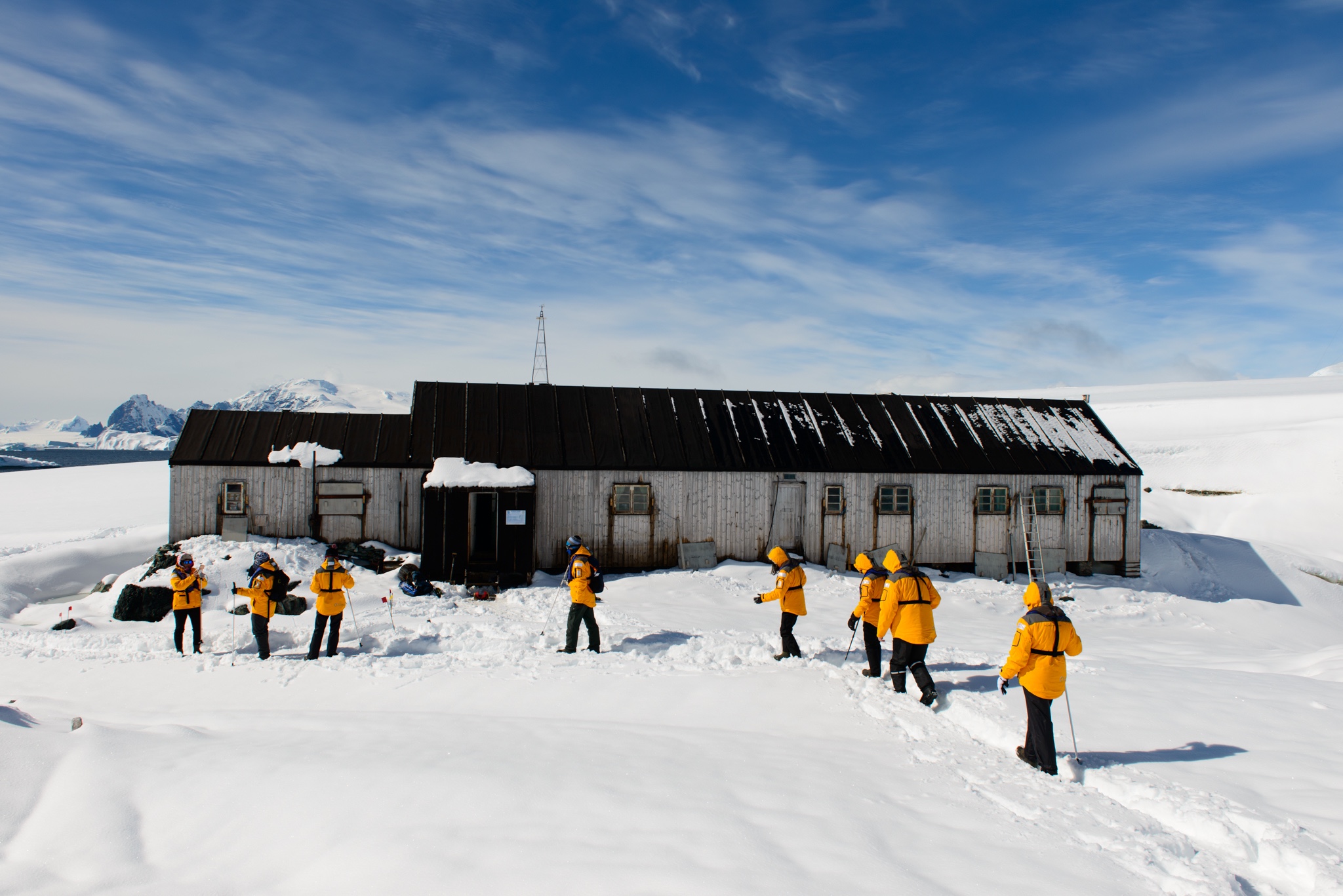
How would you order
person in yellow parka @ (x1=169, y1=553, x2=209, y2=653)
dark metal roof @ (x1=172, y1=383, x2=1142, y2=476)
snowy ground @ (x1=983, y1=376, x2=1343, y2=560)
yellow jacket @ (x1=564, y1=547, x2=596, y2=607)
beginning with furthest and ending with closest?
1. snowy ground @ (x1=983, y1=376, x2=1343, y2=560)
2. dark metal roof @ (x1=172, y1=383, x2=1142, y2=476)
3. person in yellow parka @ (x1=169, y1=553, x2=209, y2=653)
4. yellow jacket @ (x1=564, y1=547, x2=596, y2=607)

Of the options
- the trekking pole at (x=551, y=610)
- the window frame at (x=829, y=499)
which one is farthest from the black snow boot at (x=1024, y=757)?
the window frame at (x=829, y=499)

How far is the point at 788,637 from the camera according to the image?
10195 mm

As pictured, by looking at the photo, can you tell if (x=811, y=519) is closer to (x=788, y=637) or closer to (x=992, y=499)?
(x=992, y=499)

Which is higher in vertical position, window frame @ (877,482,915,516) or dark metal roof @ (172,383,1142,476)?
dark metal roof @ (172,383,1142,476)

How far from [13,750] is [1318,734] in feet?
39.8

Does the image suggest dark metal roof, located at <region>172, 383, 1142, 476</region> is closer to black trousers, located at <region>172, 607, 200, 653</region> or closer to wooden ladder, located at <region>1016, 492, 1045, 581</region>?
wooden ladder, located at <region>1016, 492, 1045, 581</region>


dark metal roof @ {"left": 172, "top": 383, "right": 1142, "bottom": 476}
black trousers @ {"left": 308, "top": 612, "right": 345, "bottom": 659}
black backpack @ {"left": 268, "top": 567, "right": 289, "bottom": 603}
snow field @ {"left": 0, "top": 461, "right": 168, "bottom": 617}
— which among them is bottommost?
snow field @ {"left": 0, "top": 461, "right": 168, "bottom": 617}

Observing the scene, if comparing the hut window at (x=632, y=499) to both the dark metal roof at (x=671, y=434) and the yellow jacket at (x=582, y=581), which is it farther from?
the yellow jacket at (x=582, y=581)

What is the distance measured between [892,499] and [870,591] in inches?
488

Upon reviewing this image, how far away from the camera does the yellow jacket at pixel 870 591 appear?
922 centimetres

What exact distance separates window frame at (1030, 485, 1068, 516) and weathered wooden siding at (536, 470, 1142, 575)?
4.4 inches

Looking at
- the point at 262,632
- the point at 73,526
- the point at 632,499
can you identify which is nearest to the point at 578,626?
the point at 262,632

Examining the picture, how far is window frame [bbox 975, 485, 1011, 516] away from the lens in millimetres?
21328

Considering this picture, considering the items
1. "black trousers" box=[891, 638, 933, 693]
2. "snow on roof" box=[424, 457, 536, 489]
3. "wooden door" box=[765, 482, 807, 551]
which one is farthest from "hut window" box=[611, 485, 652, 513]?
"black trousers" box=[891, 638, 933, 693]
